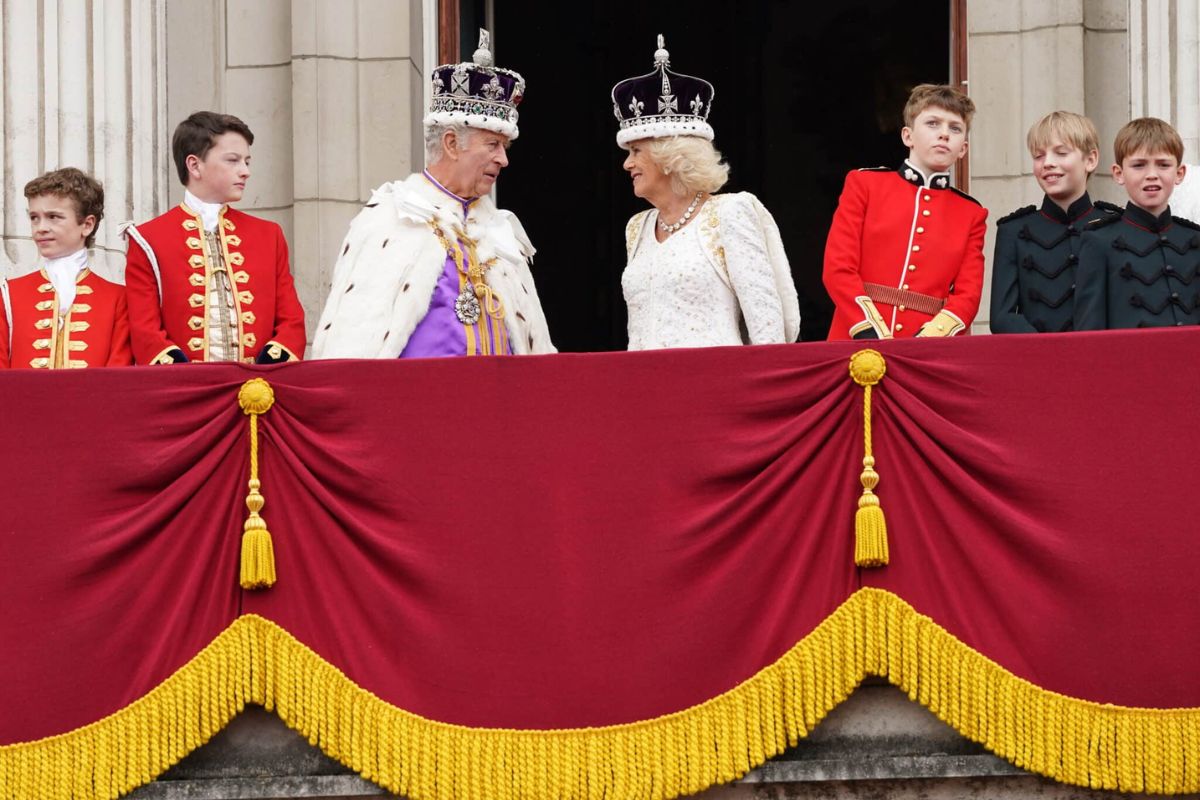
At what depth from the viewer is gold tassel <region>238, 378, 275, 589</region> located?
249 inches

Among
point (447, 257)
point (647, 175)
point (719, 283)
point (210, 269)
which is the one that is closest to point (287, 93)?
point (210, 269)

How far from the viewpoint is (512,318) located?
7.35 meters

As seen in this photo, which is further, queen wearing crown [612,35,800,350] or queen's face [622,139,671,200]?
queen's face [622,139,671,200]

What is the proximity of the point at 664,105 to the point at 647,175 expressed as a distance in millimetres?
232

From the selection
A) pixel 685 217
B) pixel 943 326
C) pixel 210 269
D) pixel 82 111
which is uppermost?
pixel 82 111

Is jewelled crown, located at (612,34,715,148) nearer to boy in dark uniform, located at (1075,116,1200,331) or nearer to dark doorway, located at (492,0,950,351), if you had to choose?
boy in dark uniform, located at (1075,116,1200,331)

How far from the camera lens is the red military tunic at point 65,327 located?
737 cm

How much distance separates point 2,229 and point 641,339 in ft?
9.77

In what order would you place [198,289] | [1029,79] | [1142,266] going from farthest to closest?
[1029,79] → [198,289] → [1142,266]

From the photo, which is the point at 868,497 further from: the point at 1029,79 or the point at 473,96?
the point at 1029,79

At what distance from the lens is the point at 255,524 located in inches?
250

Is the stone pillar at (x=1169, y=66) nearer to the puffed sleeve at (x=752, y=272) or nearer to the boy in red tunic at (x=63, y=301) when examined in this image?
the puffed sleeve at (x=752, y=272)

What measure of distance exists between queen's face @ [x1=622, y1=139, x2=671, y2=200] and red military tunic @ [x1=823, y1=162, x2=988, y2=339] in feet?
1.96

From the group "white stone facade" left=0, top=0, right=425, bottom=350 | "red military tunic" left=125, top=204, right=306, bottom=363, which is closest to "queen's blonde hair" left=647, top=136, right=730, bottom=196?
"red military tunic" left=125, top=204, right=306, bottom=363
